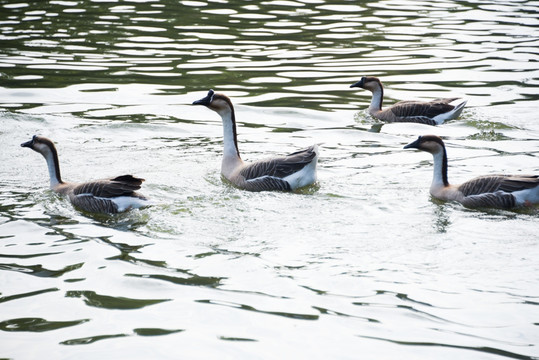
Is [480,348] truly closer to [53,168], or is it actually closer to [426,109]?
[53,168]

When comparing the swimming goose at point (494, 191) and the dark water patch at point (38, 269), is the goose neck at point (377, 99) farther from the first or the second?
the dark water patch at point (38, 269)

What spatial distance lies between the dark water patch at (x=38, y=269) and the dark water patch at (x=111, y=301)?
0.57 meters

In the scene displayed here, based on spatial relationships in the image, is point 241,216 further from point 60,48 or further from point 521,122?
point 60,48

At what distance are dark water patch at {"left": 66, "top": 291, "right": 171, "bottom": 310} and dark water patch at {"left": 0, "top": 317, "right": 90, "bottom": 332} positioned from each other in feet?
1.20

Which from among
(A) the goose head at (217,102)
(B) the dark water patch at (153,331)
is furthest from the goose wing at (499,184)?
(B) the dark water patch at (153,331)

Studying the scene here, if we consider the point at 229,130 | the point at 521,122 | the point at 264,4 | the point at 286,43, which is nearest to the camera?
the point at 229,130

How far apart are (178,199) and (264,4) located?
59.5 ft

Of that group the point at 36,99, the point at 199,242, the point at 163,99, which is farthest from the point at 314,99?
the point at 199,242

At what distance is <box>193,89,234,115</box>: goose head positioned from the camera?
12508 mm

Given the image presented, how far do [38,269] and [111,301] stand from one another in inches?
47.8

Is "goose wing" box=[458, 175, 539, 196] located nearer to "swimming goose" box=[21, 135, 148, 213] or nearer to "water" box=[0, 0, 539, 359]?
"water" box=[0, 0, 539, 359]

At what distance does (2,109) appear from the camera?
16156mm

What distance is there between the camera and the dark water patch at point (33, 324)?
719 cm

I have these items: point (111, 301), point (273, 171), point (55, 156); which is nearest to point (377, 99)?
point (273, 171)
